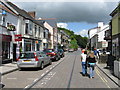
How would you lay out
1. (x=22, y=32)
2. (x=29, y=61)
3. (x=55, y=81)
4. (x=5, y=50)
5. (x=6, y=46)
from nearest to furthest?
(x=55, y=81)
(x=29, y=61)
(x=5, y=50)
(x=6, y=46)
(x=22, y=32)

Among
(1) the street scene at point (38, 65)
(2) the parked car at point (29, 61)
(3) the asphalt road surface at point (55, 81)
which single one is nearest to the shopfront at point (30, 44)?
(1) the street scene at point (38, 65)

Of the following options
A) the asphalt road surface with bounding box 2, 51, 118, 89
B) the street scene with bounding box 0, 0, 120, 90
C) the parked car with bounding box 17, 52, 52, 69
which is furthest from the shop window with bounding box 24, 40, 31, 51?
the asphalt road surface with bounding box 2, 51, 118, 89

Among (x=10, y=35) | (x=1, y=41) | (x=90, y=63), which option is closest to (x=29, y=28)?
(x=10, y=35)

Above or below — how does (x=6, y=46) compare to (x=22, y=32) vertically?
below

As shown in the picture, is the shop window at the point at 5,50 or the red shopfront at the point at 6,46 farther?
the shop window at the point at 5,50

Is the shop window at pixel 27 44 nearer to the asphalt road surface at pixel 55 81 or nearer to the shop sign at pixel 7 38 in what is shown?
the shop sign at pixel 7 38

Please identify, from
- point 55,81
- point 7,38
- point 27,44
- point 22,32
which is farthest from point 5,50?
point 55,81

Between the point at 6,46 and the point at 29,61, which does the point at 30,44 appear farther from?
the point at 29,61

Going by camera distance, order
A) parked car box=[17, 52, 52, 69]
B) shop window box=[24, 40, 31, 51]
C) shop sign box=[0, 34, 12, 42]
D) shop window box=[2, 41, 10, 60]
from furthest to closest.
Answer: shop window box=[24, 40, 31, 51]
shop window box=[2, 41, 10, 60]
shop sign box=[0, 34, 12, 42]
parked car box=[17, 52, 52, 69]

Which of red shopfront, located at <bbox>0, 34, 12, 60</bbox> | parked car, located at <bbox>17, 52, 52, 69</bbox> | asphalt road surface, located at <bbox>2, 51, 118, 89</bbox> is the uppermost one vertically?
red shopfront, located at <bbox>0, 34, 12, 60</bbox>

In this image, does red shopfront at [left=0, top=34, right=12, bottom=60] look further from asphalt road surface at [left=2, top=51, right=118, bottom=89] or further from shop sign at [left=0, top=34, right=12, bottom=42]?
asphalt road surface at [left=2, top=51, right=118, bottom=89]

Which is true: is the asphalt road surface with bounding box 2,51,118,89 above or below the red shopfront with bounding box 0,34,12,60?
below

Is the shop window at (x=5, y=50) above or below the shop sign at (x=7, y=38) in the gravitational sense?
below

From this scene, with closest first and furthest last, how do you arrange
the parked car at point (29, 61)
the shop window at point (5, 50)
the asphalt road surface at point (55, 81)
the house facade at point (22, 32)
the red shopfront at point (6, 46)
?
1. the asphalt road surface at point (55, 81)
2. the parked car at point (29, 61)
3. the red shopfront at point (6, 46)
4. the shop window at point (5, 50)
5. the house facade at point (22, 32)
